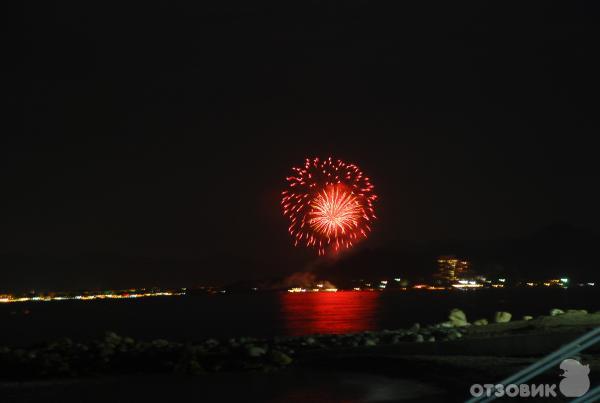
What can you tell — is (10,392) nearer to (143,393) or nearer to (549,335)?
(143,393)

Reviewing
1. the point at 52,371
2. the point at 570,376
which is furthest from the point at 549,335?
the point at 52,371

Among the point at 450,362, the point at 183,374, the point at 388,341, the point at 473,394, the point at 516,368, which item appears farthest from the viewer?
the point at 388,341

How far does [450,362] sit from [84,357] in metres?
13.9

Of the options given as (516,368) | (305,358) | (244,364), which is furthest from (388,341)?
(516,368)

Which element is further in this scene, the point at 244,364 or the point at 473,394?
the point at 244,364

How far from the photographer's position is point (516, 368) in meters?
19.4

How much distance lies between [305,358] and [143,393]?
7470 millimetres

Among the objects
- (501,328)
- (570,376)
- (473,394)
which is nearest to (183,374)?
(473,394)

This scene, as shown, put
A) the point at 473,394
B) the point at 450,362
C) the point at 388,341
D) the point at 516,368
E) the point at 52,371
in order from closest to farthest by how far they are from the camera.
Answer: the point at 473,394 → the point at 516,368 → the point at 450,362 → the point at 52,371 → the point at 388,341

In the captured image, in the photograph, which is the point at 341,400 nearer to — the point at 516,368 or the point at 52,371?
the point at 516,368

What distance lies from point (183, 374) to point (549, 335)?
39.4 feet

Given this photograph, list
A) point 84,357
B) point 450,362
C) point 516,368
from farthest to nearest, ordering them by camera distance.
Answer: point 84,357 → point 450,362 → point 516,368

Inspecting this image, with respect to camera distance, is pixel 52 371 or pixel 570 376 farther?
pixel 52 371

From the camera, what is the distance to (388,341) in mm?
34031
